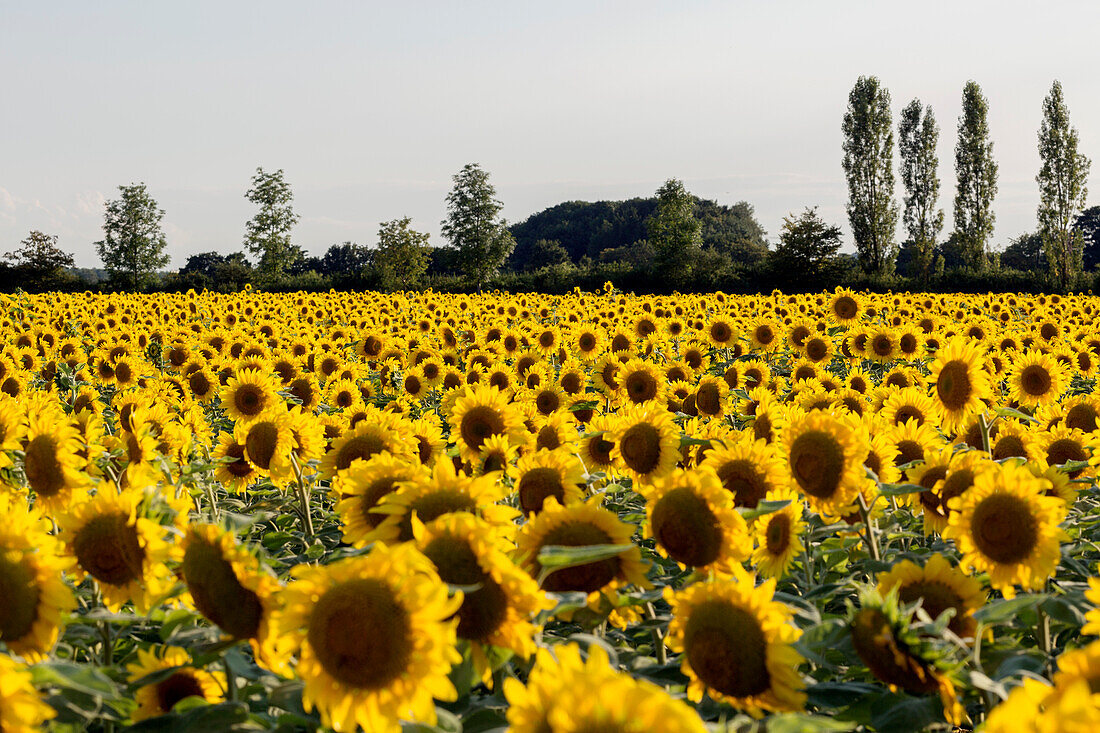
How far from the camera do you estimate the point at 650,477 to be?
12.3 ft

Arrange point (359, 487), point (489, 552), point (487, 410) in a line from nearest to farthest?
point (489, 552)
point (359, 487)
point (487, 410)

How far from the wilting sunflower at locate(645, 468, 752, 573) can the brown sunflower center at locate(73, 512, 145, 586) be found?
1518 mm

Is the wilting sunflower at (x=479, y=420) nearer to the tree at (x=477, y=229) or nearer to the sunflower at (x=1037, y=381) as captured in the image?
the sunflower at (x=1037, y=381)

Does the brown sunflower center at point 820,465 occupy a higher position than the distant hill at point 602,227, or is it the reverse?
the distant hill at point 602,227

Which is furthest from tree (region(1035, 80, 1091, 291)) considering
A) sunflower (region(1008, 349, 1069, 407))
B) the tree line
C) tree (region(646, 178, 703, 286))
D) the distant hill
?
the distant hill

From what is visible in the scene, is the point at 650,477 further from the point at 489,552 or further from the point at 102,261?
the point at 102,261

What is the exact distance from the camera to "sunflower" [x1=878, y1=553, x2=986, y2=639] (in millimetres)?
2355

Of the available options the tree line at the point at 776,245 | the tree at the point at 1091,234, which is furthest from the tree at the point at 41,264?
the tree at the point at 1091,234

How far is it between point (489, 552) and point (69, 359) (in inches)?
365

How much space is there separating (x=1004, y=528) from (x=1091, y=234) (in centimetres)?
11733

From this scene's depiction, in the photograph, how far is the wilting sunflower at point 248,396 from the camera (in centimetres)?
625

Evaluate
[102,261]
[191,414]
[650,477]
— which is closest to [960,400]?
[650,477]

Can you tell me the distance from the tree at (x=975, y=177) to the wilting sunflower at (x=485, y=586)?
215 ft

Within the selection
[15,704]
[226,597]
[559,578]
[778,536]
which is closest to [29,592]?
[226,597]
